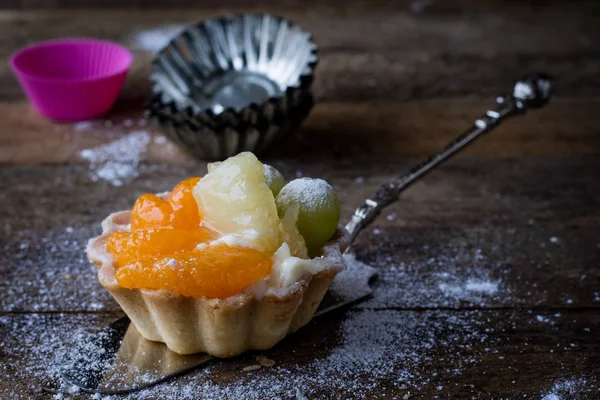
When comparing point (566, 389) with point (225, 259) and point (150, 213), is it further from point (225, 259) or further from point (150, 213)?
point (150, 213)

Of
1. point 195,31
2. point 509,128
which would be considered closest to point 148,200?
point 195,31

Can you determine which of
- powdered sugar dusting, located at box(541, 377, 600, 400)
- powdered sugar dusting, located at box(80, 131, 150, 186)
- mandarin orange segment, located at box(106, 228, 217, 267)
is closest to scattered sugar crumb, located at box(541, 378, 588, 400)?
powdered sugar dusting, located at box(541, 377, 600, 400)

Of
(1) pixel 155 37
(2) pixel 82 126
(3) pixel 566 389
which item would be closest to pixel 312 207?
(3) pixel 566 389

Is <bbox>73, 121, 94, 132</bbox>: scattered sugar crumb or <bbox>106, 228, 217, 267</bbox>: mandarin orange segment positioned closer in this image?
<bbox>106, 228, 217, 267</bbox>: mandarin orange segment

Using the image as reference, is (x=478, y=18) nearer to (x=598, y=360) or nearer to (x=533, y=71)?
(x=533, y=71)

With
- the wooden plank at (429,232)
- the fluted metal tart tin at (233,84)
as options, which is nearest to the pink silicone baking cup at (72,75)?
the fluted metal tart tin at (233,84)

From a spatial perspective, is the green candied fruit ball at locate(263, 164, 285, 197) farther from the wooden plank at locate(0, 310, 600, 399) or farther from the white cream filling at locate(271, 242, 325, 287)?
the wooden plank at locate(0, 310, 600, 399)

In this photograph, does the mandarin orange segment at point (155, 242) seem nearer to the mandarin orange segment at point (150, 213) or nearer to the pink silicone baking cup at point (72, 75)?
the mandarin orange segment at point (150, 213)
